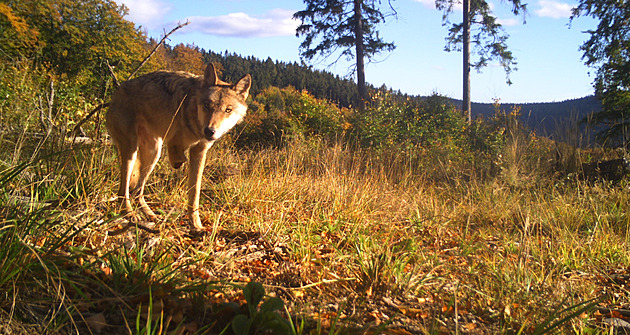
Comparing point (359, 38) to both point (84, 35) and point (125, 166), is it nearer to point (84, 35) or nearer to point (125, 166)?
point (84, 35)

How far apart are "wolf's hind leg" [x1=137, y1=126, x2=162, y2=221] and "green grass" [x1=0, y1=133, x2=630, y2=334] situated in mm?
330

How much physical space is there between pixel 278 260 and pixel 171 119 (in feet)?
5.56


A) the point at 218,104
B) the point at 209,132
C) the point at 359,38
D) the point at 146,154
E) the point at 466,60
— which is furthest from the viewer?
→ the point at 359,38

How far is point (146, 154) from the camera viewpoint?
4066mm

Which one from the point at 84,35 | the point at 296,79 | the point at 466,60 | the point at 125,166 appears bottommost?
the point at 125,166

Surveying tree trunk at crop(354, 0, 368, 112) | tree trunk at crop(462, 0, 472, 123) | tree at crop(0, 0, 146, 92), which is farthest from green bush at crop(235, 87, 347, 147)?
tree trunk at crop(462, 0, 472, 123)

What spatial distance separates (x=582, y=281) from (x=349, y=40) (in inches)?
766

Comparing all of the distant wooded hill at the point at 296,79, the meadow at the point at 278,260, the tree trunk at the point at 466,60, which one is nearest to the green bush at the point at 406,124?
the tree trunk at the point at 466,60

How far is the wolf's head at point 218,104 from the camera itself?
3475 millimetres

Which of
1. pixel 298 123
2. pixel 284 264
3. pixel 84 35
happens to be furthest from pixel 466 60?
pixel 284 264

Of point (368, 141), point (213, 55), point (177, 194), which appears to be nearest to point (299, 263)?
point (177, 194)

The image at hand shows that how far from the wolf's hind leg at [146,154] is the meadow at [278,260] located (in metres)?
0.26

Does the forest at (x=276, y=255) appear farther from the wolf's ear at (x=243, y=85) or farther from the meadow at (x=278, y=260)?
the wolf's ear at (x=243, y=85)

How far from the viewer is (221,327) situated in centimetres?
226
